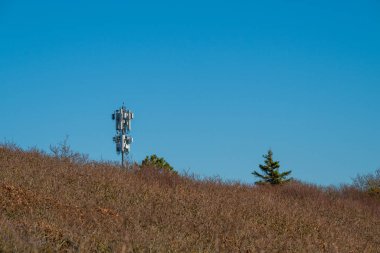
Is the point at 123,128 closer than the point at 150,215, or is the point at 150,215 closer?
the point at 150,215

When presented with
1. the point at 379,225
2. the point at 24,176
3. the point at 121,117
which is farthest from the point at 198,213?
the point at 121,117

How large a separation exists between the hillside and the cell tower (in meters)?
14.9

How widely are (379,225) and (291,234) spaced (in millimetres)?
6608

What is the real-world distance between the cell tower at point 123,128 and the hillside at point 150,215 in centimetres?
1491

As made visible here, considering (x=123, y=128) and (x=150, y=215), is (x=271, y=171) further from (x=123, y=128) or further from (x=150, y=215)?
(x=150, y=215)

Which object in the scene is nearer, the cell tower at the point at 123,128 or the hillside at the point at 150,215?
the hillside at the point at 150,215

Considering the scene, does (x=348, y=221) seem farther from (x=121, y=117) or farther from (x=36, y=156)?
(x=121, y=117)

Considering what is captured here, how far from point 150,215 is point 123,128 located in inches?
935

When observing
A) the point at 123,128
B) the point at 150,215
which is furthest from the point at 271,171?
the point at 150,215

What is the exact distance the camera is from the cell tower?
115 feet

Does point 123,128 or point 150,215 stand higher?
point 123,128

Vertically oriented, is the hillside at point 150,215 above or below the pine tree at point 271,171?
below

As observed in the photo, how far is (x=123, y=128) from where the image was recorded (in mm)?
35719

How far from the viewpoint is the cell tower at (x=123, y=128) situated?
35075mm
